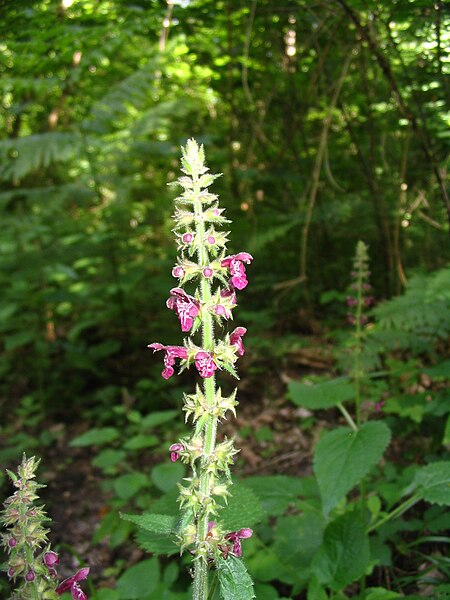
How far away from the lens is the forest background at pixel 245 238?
3.34 metres

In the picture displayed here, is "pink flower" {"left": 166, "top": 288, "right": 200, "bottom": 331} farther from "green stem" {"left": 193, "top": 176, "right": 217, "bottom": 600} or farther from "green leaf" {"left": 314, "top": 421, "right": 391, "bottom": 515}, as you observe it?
"green leaf" {"left": 314, "top": 421, "right": 391, "bottom": 515}

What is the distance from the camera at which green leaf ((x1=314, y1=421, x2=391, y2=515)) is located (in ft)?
6.62

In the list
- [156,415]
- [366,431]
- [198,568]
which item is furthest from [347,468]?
[156,415]

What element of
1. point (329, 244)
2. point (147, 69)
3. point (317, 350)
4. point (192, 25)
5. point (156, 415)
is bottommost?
point (156, 415)

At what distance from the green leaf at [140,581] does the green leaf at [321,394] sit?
3.32 ft

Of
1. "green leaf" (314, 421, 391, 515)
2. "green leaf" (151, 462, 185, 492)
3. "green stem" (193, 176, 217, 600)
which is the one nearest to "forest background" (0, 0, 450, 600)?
→ "green leaf" (151, 462, 185, 492)

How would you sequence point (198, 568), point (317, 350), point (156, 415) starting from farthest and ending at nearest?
1. point (317, 350)
2. point (156, 415)
3. point (198, 568)

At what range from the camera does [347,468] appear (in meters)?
2.06

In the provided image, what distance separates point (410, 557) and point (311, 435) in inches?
62.2

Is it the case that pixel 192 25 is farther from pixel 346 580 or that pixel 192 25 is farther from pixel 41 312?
pixel 346 580

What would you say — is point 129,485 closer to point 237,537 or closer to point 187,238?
point 237,537

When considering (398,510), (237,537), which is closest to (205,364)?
(237,537)

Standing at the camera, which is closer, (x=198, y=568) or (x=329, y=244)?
(x=198, y=568)

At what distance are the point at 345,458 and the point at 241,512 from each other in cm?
70
